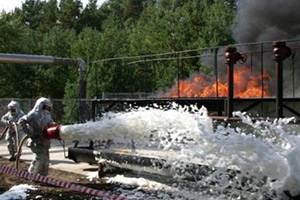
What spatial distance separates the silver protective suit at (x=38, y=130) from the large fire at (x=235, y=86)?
2.75m

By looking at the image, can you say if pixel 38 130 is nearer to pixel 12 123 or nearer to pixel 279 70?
pixel 12 123

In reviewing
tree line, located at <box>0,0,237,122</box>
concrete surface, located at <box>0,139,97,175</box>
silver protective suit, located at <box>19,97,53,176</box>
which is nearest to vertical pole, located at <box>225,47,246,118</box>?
silver protective suit, located at <box>19,97,53,176</box>

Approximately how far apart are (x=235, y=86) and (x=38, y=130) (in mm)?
3803

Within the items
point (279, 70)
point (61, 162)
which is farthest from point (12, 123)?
point (279, 70)

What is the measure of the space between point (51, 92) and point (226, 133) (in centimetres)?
3327

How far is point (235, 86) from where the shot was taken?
10.5 m

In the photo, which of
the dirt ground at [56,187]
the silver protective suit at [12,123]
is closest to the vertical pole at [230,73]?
the dirt ground at [56,187]

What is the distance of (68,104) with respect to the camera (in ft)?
71.2

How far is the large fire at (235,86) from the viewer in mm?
10125

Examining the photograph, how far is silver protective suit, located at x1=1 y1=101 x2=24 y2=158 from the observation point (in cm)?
1357

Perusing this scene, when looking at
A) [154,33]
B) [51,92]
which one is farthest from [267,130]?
[51,92]

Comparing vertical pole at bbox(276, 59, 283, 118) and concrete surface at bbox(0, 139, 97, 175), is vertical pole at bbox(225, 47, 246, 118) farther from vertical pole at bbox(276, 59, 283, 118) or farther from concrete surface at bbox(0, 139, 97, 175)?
concrete surface at bbox(0, 139, 97, 175)

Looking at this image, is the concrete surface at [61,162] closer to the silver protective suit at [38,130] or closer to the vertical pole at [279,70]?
the silver protective suit at [38,130]

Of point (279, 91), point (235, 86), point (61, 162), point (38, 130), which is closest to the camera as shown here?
point (279, 91)
